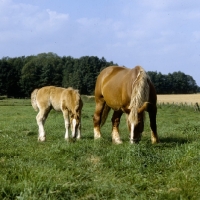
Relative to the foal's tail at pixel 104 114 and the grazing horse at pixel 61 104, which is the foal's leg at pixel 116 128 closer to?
the foal's tail at pixel 104 114

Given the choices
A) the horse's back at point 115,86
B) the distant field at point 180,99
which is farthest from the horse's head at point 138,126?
the distant field at point 180,99

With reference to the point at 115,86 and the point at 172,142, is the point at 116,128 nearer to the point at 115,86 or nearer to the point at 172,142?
the point at 115,86

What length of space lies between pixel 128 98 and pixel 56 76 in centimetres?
8026

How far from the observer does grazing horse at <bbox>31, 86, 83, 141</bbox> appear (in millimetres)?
10828

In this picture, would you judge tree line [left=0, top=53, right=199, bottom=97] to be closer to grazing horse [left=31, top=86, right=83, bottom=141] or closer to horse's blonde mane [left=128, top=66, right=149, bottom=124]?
grazing horse [left=31, top=86, right=83, bottom=141]

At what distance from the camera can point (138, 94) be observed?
351 inches

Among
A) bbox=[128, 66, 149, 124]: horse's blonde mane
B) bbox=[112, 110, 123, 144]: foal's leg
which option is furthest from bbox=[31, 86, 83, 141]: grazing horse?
bbox=[128, 66, 149, 124]: horse's blonde mane

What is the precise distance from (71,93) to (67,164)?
4861mm

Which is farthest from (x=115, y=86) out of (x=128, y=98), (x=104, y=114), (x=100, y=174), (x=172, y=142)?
(x=100, y=174)

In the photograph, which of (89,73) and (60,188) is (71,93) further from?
(89,73)

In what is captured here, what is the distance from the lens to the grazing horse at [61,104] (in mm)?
10828

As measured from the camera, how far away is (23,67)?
86250 millimetres

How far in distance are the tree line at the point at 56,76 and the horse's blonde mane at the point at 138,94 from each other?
230 ft

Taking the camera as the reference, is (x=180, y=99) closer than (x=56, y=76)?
Yes
